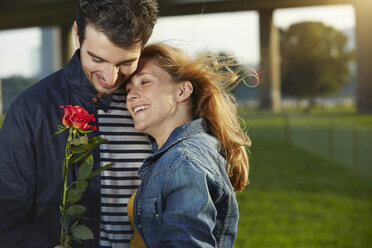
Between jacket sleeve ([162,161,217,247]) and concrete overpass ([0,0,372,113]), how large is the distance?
58.6 feet

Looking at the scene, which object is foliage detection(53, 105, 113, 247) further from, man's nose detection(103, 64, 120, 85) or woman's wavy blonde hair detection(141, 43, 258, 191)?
woman's wavy blonde hair detection(141, 43, 258, 191)

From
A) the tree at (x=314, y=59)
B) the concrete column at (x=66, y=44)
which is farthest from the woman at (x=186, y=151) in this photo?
the tree at (x=314, y=59)

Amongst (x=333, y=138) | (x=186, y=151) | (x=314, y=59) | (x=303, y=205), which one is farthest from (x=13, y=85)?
(x=314, y=59)

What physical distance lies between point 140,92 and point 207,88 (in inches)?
13.7

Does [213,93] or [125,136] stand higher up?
[213,93]

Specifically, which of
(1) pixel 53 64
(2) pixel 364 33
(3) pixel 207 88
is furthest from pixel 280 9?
(3) pixel 207 88

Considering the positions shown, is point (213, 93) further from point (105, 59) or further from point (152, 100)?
point (105, 59)

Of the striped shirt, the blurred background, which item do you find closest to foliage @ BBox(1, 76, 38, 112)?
the blurred background

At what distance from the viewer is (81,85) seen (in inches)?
91.0

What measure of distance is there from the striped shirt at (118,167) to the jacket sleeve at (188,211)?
21.2 inches

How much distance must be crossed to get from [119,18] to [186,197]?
847 millimetres

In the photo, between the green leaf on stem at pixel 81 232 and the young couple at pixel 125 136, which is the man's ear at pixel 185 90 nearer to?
the young couple at pixel 125 136

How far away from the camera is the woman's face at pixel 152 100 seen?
2213 millimetres

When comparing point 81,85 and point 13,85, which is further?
point 13,85
